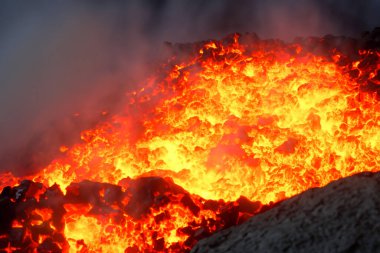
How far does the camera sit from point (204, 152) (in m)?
7.36

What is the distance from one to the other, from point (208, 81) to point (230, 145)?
2.10 metres

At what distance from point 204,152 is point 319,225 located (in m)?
3.09

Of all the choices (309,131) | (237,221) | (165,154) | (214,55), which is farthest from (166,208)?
(214,55)

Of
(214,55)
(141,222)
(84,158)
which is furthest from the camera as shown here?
(214,55)

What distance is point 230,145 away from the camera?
7.27m

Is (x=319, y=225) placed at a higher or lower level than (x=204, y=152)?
lower

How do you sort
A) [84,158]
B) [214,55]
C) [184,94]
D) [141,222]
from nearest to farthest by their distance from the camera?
[141,222] → [84,158] → [184,94] → [214,55]

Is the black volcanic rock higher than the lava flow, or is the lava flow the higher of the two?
the lava flow

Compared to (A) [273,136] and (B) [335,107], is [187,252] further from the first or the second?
(B) [335,107]

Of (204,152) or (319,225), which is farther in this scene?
(204,152)

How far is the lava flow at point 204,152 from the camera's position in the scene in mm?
6105

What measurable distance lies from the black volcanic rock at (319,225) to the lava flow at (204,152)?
818 mm

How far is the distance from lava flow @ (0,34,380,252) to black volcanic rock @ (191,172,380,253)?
2.68 ft

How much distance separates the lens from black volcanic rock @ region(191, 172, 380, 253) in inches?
171
